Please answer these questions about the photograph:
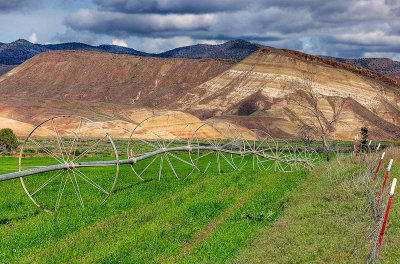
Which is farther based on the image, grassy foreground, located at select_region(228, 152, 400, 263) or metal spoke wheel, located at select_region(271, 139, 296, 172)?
metal spoke wheel, located at select_region(271, 139, 296, 172)

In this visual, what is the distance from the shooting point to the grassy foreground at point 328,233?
7.33 meters

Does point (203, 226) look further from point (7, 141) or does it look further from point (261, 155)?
point (7, 141)

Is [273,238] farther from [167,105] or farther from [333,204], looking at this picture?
[167,105]

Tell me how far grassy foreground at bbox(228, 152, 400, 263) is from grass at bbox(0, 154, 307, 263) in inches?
25.9

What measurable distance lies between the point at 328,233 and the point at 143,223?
181 inches

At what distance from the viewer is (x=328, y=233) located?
8492mm

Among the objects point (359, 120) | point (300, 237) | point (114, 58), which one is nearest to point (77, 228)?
point (300, 237)

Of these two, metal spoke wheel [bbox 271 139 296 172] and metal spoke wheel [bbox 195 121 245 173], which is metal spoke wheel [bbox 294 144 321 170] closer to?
metal spoke wheel [bbox 271 139 296 172]

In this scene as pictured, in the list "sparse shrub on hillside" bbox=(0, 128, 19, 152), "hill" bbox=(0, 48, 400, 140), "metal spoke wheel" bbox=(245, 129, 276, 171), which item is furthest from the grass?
"hill" bbox=(0, 48, 400, 140)

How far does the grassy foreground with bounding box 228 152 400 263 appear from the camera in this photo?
7.33 m

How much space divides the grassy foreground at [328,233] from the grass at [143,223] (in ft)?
2.15

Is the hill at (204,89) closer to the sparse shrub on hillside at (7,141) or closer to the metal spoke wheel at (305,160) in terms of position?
the sparse shrub on hillside at (7,141)

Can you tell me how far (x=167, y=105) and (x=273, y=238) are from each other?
284 feet

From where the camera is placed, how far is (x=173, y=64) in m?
113
